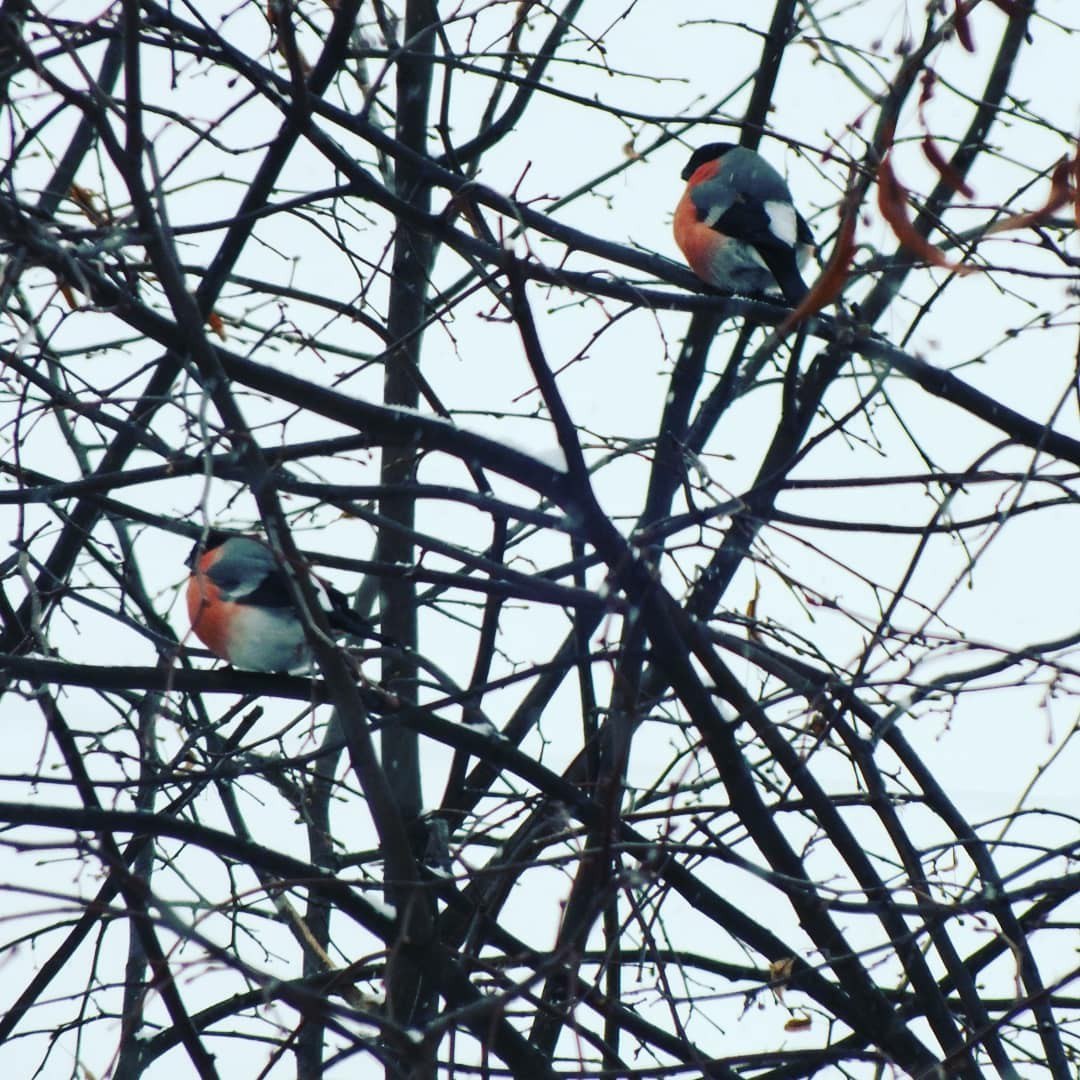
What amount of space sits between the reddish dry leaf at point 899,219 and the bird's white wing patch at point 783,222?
316 cm

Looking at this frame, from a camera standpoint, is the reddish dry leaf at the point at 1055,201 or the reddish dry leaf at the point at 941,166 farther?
the reddish dry leaf at the point at 941,166

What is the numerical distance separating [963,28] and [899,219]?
1.17ft

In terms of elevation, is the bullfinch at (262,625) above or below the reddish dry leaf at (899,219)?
above

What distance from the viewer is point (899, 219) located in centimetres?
125

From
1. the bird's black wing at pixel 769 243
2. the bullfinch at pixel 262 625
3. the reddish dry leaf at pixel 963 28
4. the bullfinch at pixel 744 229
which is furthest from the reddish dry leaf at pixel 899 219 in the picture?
the bird's black wing at pixel 769 243

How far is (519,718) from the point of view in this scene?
347 cm

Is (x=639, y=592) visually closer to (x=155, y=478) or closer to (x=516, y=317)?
(x=516, y=317)

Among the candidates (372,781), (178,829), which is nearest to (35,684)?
(178,829)

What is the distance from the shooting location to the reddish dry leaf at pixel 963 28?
1438mm

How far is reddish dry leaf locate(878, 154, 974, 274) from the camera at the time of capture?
1.22 m

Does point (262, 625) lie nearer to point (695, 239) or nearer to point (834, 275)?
point (695, 239)

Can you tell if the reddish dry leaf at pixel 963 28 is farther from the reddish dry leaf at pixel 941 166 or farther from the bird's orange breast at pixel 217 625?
the bird's orange breast at pixel 217 625

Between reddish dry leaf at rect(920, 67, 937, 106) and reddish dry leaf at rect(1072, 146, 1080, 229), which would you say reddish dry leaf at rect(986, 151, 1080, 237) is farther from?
reddish dry leaf at rect(920, 67, 937, 106)

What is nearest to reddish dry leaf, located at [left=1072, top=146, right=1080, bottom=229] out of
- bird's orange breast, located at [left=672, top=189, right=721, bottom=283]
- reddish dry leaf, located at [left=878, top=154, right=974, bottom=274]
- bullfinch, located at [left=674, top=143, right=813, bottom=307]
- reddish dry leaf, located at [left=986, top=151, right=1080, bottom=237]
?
reddish dry leaf, located at [left=986, top=151, right=1080, bottom=237]
